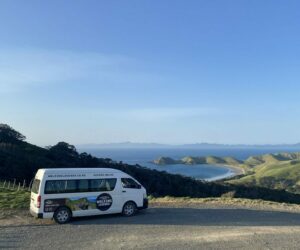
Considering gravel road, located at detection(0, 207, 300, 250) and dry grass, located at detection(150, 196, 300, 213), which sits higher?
dry grass, located at detection(150, 196, 300, 213)

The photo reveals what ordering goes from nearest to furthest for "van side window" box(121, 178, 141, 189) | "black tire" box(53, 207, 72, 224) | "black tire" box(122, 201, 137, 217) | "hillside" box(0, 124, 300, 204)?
"black tire" box(53, 207, 72, 224), "black tire" box(122, 201, 137, 217), "van side window" box(121, 178, 141, 189), "hillside" box(0, 124, 300, 204)

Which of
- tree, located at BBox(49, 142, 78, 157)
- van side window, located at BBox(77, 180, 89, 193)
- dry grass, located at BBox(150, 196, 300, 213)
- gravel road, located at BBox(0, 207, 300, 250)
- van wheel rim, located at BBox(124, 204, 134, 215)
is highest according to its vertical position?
tree, located at BBox(49, 142, 78, 157)

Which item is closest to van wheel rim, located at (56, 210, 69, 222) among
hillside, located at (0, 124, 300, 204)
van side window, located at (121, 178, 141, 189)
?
van side window, located at (121, 178, 141, 189)

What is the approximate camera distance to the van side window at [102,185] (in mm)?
21547

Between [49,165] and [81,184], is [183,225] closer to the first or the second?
[81,184]

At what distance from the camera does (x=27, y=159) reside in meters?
62.2

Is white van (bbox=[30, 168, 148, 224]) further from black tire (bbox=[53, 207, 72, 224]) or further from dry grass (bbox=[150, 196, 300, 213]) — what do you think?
dry grass (bbox=[150, 196, 300, 213])

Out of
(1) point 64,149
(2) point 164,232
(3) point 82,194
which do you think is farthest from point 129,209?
(1) point 64,149

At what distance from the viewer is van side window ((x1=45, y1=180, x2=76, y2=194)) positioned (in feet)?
66.7

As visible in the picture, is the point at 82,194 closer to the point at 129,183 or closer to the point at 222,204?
the point at 129,183

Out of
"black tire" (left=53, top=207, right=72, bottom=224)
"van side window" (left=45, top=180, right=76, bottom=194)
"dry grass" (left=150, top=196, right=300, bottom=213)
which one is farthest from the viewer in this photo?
"dry grass" (left=150, top=196, right=300, bottom=213)

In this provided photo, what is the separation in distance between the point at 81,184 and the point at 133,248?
21.0 ft

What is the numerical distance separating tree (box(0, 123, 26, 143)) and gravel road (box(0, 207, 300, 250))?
231ft

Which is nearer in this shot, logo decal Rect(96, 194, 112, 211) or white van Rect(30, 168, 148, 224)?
white van Rect(30, 168, 148, 224)
